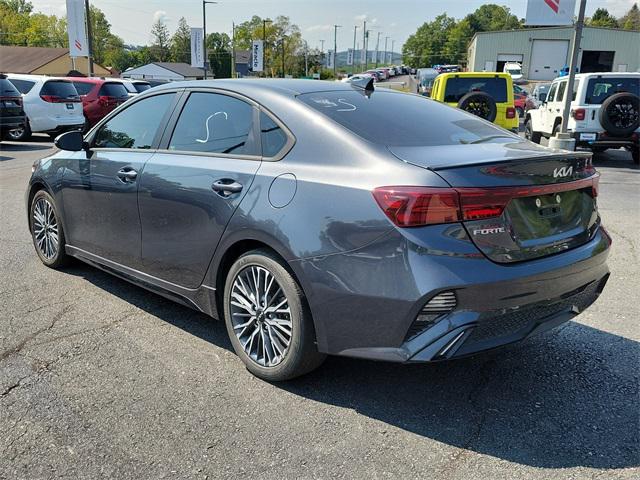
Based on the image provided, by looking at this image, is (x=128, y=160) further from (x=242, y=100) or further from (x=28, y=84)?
(x=28, y=84)

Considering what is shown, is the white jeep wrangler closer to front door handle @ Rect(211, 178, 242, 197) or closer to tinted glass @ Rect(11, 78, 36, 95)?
front door handle @ Rect(211, 178, 242, 197)

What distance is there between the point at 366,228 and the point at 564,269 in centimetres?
105

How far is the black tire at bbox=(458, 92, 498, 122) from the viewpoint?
495 inches

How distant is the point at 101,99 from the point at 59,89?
119cm

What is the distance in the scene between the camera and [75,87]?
59.2 feet

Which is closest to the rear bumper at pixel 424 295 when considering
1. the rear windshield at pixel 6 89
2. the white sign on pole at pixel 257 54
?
the rear windshield at pixel 6 89

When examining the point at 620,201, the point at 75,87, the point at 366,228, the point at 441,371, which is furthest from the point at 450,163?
the point at 75,87

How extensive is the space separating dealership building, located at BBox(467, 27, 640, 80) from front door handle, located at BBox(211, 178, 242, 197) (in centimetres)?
7065

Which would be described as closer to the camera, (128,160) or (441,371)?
(441,371)

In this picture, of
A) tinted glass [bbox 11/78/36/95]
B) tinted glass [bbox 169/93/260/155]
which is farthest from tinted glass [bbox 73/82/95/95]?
tinted glass [bbox 169/93/260/155]

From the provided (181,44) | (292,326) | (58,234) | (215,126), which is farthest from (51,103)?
(181,44)

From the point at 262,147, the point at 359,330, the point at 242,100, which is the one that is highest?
the point at 242,100

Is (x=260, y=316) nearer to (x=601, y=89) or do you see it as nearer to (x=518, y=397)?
(x=518, y=397)

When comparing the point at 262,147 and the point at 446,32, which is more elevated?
the point at 446,32
